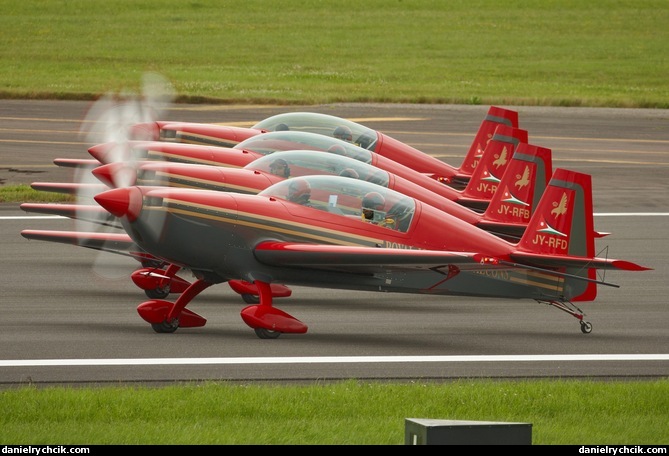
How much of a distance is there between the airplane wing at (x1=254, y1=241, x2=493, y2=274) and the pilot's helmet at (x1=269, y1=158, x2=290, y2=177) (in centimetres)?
241

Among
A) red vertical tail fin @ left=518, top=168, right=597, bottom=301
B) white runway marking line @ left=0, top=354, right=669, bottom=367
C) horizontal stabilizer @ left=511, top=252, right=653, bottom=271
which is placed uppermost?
red vertical tail fin @ left=518, top=168, right=597, bottom=301

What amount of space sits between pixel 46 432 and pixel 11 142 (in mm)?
24947

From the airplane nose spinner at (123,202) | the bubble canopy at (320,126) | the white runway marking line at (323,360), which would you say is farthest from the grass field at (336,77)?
the bubble canopy at (320,126)

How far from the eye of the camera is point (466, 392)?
12.1 metres

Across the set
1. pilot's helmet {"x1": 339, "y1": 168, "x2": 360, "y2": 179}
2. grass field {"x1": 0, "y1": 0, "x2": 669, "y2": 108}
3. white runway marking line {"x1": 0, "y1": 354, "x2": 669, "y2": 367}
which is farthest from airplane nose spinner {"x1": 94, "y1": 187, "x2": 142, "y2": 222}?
grass field {"x1": 0, "y1": 0, "x2": 669, "y2": 108}

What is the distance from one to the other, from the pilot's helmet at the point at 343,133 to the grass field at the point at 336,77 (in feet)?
32.9

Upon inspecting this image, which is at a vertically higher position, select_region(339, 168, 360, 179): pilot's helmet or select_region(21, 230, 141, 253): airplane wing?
select_region(339, 168, 360, 179): pilot's helmet

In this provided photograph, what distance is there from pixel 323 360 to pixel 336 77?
37528mm

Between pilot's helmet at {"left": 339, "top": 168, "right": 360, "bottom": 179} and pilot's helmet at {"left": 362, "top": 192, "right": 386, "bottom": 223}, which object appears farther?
pilot's helmet at {"left": 339, "top": 168, "right": 360, "bottom": 179}

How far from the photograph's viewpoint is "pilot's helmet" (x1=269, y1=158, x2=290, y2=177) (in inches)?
680

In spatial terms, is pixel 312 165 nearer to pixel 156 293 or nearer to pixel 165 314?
pixel 156 293

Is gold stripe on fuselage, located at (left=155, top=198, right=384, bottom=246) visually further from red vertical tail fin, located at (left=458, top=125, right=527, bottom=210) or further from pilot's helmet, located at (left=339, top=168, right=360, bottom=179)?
red vertical tail fin, located at (left=458, top=125, right=527, bottom=210)

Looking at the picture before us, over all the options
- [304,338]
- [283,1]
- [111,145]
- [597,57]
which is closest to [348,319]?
A: [304,338]

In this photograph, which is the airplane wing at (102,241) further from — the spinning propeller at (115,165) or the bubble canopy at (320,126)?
the bubble canopy at (320,126)
